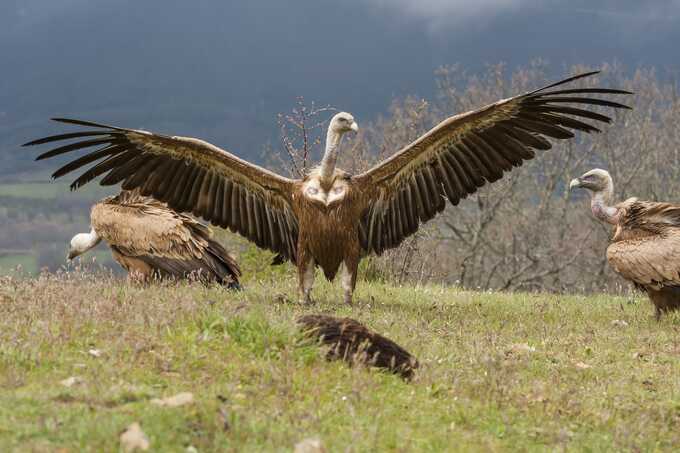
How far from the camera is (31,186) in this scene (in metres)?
118

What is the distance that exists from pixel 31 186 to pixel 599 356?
4706 inches

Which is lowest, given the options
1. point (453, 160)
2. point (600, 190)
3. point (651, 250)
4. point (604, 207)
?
point (651, 250)

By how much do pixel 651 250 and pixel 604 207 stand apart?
190 centimetres

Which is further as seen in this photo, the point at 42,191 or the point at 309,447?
the point at 42,191

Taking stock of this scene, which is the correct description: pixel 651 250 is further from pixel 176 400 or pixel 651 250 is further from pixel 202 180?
pixel 176 400

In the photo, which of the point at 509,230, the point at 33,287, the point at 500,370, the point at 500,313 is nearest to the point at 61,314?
the point at 33,287

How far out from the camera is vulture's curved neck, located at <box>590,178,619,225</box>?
12.0 m

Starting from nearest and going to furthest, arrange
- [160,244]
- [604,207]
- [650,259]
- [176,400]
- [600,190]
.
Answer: [176,400] < [650,259] < [160,244] < [604,207] < [600,190]

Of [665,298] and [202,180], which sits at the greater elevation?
[202,180]

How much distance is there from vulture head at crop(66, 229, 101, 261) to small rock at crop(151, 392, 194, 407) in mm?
8663

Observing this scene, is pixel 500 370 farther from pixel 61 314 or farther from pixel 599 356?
pixel 61 314

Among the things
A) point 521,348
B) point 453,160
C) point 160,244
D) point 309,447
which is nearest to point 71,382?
point 309,447

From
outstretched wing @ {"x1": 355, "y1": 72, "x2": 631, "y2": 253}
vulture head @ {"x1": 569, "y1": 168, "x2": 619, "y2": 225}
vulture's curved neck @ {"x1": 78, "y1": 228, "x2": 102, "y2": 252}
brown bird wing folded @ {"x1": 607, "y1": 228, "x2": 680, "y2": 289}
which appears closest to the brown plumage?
outstretched wing @ {"x1": 355, "y1": 72, "x2": 631, "y2": 253}

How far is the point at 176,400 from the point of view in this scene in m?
4.62
